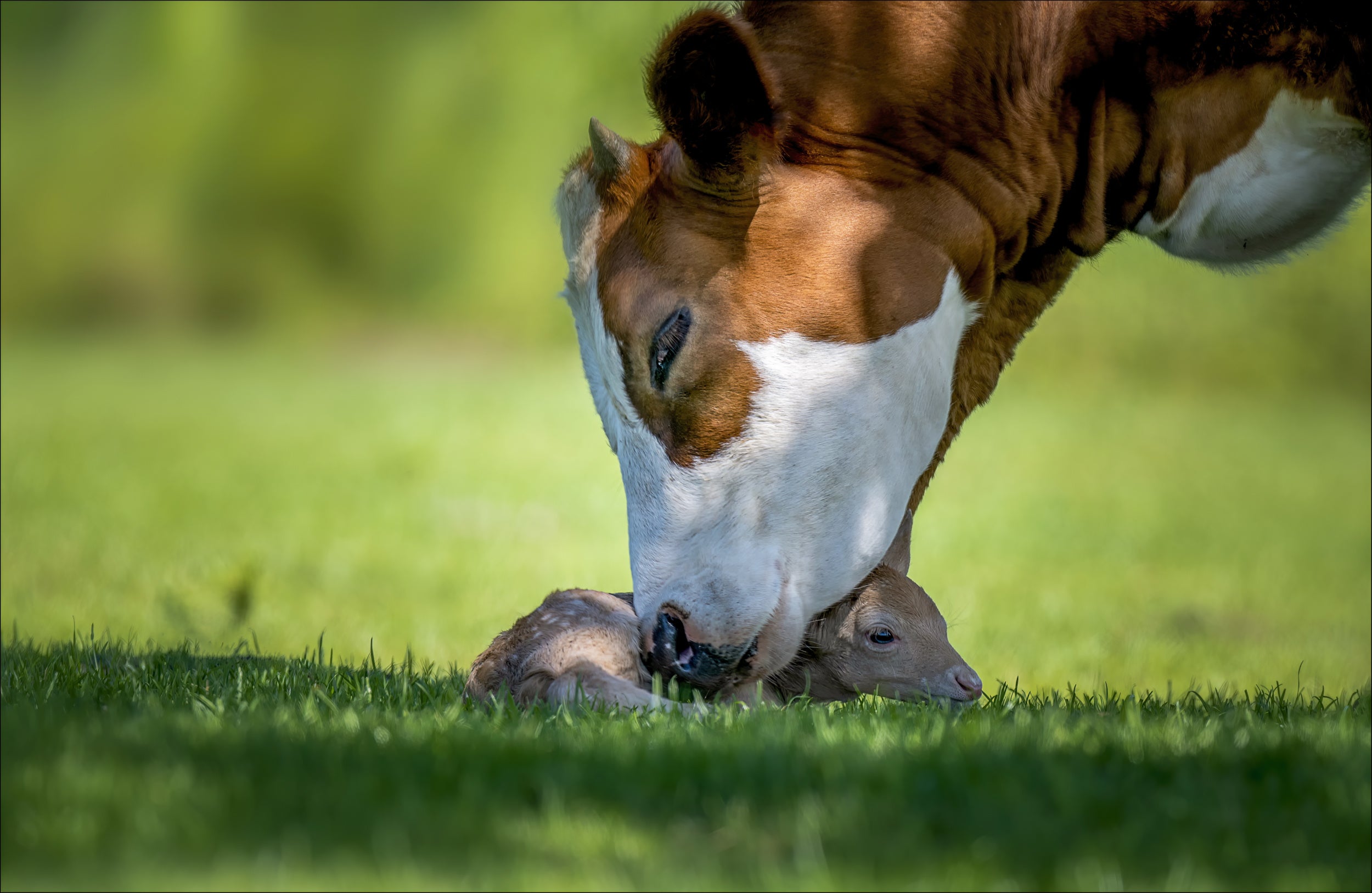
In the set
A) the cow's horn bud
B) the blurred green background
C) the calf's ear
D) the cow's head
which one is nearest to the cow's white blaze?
the cow's head

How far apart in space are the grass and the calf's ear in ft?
3.89

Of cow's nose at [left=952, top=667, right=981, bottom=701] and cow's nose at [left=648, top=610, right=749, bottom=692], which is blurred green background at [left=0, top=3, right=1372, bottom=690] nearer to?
cow's nose at [left=952, top=667, right=981, bottom=701]

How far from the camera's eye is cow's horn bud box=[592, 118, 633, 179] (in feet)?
12.3

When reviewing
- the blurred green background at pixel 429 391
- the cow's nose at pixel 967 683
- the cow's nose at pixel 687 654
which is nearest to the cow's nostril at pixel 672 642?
the cow's nose at pixel 687 654

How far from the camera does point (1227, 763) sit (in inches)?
99.3

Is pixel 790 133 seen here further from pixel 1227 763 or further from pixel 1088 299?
pixel 1088 299

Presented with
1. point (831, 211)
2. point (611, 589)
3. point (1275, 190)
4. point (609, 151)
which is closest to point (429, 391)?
point (611, 589)

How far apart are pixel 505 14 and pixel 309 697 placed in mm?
22316

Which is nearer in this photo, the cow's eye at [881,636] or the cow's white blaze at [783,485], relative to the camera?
the cow's white blaze at [783,485]

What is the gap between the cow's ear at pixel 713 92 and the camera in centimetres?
348

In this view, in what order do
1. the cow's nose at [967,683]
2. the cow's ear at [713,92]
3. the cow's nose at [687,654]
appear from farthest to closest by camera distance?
the cow's nose at [967,683] → the cow's nose at [687,654] → the cow's ear at [713,92]

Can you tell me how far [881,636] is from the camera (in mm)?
3951

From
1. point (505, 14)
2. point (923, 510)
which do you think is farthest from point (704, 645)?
point (505, 14)

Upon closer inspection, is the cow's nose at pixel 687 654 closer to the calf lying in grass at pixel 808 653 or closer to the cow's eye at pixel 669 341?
the calf lying in grass at pixel 808 653
